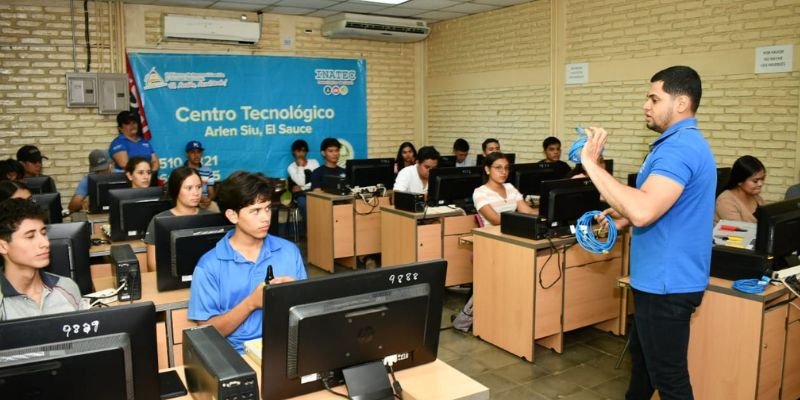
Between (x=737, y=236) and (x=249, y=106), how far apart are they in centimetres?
660

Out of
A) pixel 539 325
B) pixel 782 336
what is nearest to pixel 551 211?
pixel 539 325

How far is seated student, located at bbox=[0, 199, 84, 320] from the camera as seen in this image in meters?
2.40

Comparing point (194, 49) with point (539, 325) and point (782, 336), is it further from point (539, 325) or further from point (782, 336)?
point (782, 336)

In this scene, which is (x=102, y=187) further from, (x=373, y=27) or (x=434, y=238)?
(x=373, y=27)

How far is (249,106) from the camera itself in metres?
8.53

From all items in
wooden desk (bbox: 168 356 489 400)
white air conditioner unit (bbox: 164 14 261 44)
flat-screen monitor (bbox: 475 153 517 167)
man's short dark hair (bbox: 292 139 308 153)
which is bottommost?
wooden desk (bbox: 168 356 489 400)

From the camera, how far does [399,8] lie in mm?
8258

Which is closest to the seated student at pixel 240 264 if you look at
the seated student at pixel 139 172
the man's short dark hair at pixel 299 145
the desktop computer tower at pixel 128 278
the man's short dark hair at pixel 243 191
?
the man's short dark hair at pixel 243 191

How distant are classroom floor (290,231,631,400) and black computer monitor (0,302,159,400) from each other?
1975 millimetres

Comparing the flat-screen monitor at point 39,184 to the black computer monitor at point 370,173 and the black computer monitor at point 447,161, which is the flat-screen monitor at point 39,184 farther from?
the black computer monitor at point 447,161

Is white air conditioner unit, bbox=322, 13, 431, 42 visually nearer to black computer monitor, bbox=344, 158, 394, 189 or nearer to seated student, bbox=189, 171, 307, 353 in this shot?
black computer monitor, bbox=344, 158, 394, 189

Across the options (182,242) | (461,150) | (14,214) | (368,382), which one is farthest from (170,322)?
(461,150)

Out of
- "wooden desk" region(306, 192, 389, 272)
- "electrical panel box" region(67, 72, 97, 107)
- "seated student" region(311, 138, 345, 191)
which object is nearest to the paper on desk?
"wooden desk" region(306, 192, 389, 272)

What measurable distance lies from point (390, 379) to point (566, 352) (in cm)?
290
